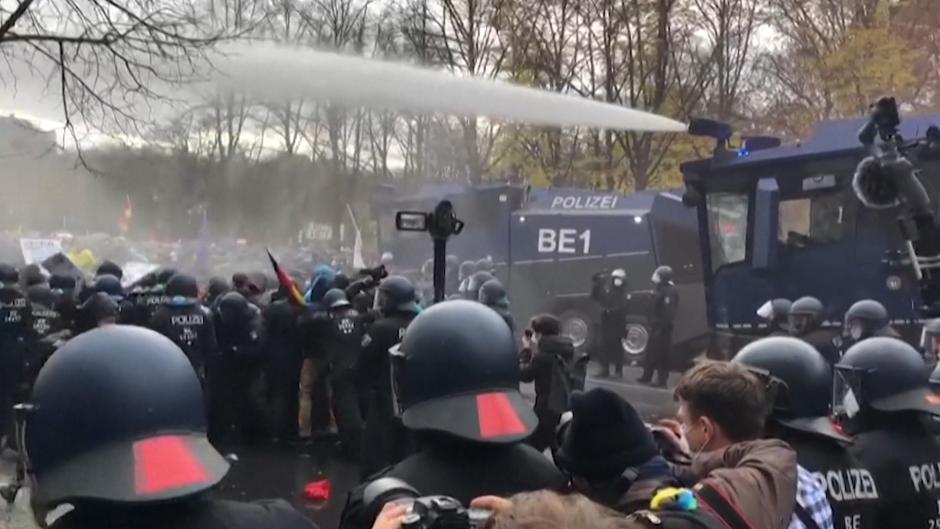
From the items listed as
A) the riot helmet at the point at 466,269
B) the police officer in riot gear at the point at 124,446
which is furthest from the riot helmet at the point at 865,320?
the riot helmet at the point at 466,269

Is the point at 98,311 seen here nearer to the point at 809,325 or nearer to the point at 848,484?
the point at 809,325

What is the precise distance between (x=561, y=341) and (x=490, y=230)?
12.4 m

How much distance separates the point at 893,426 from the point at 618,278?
1275 centimetres

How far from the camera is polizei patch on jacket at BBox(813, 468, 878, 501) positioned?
3.40m

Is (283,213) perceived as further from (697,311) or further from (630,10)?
(697,311)

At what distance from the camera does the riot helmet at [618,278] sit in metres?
16.6

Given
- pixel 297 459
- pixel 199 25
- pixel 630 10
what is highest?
pixel 630 10

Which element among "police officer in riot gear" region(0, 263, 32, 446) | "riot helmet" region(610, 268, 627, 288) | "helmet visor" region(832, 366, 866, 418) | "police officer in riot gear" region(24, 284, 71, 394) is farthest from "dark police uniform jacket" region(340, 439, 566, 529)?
"riot helmet" region(610, 268, 627, 288)

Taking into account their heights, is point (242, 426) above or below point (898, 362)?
below

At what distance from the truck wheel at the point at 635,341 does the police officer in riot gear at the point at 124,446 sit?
14.7 m

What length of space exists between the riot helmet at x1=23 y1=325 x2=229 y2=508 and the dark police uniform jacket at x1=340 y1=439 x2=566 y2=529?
0.67 meters

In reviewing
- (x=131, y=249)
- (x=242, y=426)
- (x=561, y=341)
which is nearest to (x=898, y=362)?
(x=561, y=341)

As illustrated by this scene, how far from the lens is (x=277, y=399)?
1116cm

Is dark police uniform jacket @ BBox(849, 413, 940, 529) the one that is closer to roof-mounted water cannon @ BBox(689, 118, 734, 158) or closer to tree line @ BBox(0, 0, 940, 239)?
roof-mounted water cannon @ BBox(689, 118, 734, 158)
